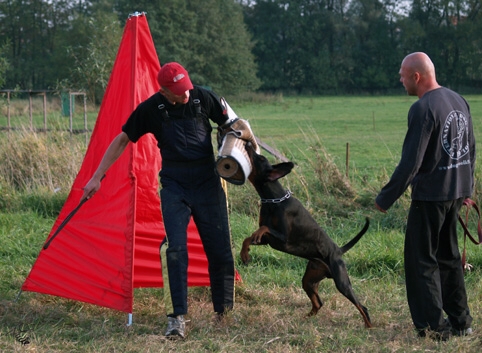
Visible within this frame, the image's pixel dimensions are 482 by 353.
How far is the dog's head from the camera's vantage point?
4941 mm

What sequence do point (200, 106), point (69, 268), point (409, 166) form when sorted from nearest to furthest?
1. point (409, 166)
2. point (200, 106)
3. point (69, 268)

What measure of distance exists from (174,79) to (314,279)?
1836 millimetres

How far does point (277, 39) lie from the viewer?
75.2 metres

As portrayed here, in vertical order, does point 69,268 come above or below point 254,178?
below

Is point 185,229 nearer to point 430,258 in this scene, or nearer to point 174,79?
point 174,79

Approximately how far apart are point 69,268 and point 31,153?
553 cm

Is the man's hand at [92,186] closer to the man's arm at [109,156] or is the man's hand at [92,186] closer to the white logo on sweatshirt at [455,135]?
the man's arm at [109,156]

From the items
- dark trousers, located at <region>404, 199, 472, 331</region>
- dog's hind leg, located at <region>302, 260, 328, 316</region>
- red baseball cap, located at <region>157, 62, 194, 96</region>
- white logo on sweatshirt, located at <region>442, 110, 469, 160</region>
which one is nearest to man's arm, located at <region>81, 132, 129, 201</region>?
red baseball cap, located at <region>157, 62, 194, 96</region>

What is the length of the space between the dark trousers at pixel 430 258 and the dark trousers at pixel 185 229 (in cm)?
136

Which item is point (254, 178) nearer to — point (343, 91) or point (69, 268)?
point (69, 268)

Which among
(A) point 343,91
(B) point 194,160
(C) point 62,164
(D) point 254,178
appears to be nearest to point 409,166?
(D) point 254,178

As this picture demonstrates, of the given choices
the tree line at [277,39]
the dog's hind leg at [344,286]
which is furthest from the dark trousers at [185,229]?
the tree line at [277,39]

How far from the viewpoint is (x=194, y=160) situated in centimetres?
500

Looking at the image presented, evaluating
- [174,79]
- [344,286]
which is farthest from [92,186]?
[344,286]
